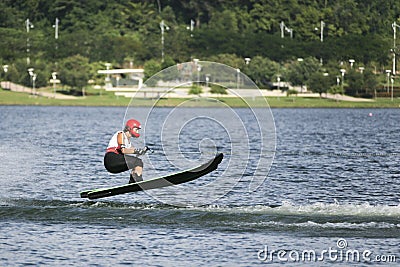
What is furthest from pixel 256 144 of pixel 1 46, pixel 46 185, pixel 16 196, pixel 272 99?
pixel 1 46

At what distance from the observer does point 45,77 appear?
12456cm

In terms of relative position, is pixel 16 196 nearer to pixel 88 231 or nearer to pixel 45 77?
pixel 88 231

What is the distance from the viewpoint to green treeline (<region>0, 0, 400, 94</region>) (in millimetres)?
129250

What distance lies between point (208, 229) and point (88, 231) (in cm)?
232

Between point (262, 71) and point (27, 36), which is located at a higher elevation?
point (27, 36)

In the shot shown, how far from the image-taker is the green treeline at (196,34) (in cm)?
12925

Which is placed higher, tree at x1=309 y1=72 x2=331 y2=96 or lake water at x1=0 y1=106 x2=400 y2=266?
tree at x1=309 y1=72 x2=331 y2=96

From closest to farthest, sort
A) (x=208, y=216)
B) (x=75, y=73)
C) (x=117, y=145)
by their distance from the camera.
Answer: (x=208, y=216) < (x=117, y=145) < (x=75, y=73)

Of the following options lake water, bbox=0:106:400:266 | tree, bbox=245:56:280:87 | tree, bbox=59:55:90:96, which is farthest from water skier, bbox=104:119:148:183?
tree, bbox=245:56:280:87

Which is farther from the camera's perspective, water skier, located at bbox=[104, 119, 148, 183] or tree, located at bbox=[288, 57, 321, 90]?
tree, located at bbox=[288, 57, 321, 90]

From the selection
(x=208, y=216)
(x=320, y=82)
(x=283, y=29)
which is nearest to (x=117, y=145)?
(x=208, y=216)

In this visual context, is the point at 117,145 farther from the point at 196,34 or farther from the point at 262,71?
the point at 196,34

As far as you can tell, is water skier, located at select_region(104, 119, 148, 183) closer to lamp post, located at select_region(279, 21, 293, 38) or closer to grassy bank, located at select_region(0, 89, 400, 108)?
grassy bank, located at select_region(0, 89, 400, 108)

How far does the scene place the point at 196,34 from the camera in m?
148
